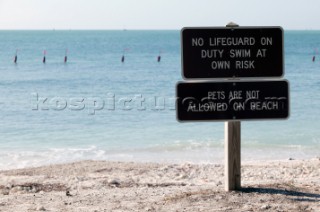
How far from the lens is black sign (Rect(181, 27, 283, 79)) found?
739 cm

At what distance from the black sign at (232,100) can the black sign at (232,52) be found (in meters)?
0.14

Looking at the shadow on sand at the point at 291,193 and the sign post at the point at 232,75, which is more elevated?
the sign post at the point at 232,75

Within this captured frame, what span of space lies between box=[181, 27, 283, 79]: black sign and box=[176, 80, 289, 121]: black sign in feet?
0.46

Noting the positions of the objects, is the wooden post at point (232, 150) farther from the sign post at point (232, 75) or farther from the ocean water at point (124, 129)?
the ocean water at point (124, 129)

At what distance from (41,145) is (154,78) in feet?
101

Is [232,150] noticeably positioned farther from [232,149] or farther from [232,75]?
[232,75]

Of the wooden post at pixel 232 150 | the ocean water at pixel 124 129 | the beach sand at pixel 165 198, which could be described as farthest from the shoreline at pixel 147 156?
the wooden post at pixel 232 150

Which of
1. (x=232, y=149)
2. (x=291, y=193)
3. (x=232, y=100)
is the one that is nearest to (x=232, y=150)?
(x=232, y=149)

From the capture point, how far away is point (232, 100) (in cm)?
746

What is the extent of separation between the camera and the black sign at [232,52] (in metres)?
7.39

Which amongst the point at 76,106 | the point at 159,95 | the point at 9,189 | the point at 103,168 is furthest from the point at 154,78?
the point at 9,189

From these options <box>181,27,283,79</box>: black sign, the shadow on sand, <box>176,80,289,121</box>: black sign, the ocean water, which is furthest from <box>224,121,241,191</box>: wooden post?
the ocean water

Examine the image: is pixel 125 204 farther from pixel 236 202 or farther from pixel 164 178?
pixel 164 178

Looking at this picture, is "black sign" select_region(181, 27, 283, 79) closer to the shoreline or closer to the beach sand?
the beach sand
